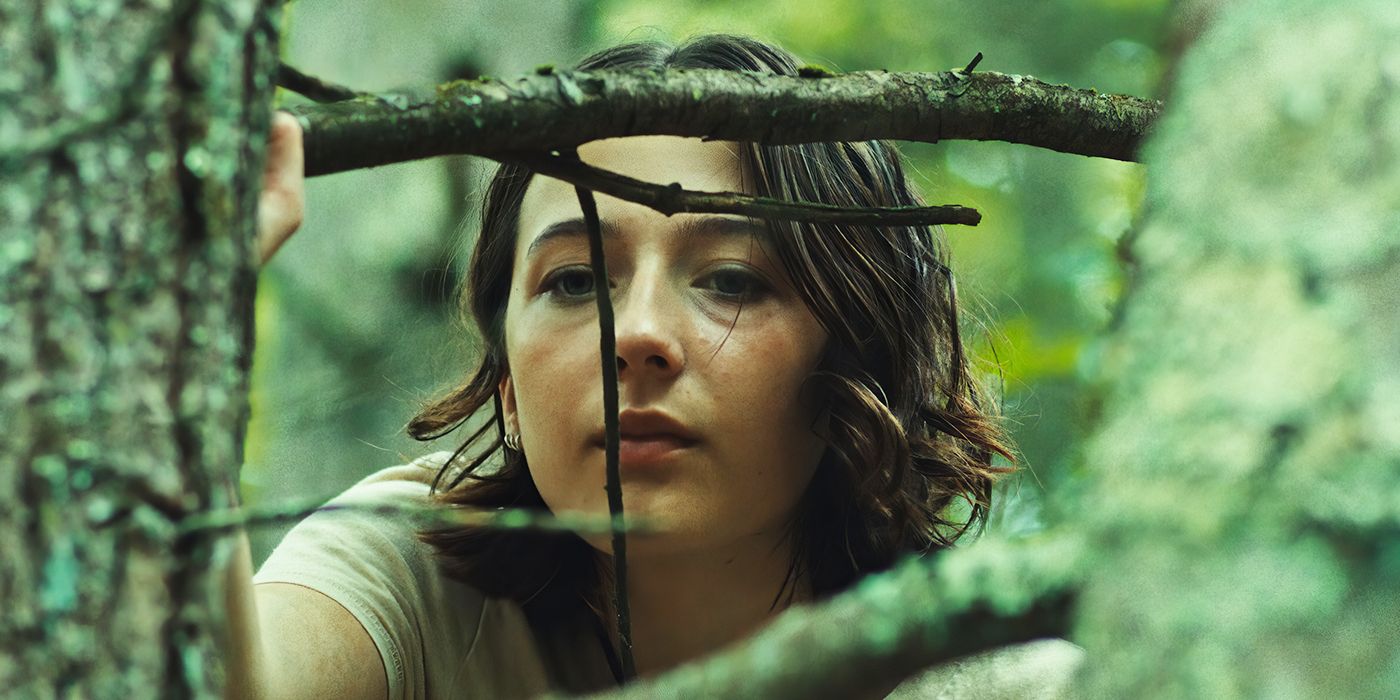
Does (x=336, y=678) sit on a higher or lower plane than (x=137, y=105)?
lower

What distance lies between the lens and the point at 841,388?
1.84m

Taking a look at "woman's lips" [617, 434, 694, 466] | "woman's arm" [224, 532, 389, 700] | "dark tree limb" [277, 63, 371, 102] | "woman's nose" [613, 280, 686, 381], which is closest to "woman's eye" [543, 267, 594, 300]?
"woman's nose" [613, 280, 686, 381]

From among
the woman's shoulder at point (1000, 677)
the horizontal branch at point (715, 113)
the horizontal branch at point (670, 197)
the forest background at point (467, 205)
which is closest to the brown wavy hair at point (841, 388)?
the woman's shoulder at point (1000, 677)

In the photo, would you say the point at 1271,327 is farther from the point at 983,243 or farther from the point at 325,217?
the point at 983,243

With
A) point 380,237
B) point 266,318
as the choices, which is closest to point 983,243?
point 380,237

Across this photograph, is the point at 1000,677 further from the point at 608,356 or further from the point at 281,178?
the point at 281,178

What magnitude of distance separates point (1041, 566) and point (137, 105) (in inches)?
21.5

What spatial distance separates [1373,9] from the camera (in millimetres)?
609

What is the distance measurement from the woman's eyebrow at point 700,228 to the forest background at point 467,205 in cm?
218

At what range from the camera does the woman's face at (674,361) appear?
5.67ft

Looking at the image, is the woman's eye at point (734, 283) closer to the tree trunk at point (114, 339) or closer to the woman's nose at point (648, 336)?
the woman's nose at point (648, 336)

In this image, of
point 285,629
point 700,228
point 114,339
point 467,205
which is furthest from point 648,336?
point 467,205

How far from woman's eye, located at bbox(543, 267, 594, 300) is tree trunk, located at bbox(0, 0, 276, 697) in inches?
41.4

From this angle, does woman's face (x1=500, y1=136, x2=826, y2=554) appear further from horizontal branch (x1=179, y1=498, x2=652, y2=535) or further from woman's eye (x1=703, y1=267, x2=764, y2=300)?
horizontal branch (x1=179, y1=498, x2=652, y2=535)
